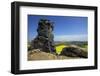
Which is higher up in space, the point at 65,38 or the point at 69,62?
the point at 65,38

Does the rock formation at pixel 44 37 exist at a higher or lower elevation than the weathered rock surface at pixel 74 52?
higher

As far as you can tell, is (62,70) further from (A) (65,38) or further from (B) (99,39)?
(B) (99,39)

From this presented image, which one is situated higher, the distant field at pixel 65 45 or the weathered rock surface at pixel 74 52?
the distant field at pixel 65 45

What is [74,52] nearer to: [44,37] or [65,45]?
[65,45]

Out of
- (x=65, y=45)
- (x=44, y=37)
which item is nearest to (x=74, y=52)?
(x=65, y=45)

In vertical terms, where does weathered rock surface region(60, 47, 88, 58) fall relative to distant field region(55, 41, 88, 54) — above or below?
below

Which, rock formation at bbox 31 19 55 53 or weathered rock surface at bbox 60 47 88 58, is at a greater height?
rock formation at bbox 31 19 55 53
